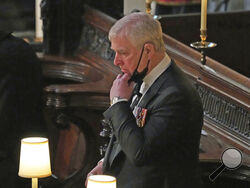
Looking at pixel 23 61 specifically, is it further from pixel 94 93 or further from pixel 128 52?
pixel 128 52

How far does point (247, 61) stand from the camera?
8031 mm

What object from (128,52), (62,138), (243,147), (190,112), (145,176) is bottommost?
(62,138)

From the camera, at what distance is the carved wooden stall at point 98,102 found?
5.62m

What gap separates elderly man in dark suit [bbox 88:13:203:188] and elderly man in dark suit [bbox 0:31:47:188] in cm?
160

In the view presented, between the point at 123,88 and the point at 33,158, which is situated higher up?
the point at 123,88

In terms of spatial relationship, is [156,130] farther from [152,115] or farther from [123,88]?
[123,88]

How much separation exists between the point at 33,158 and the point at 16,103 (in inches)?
48.0

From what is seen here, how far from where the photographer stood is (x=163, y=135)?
379cm

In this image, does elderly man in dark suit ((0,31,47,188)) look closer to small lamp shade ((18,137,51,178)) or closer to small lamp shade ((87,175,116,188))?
small lamp shade ((18,137,51,178))

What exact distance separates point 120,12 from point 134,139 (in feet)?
12.7

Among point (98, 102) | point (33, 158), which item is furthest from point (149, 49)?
point (98, 102)

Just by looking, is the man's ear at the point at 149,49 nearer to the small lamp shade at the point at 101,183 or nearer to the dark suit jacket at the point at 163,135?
the dark suit jacket at the point at 163,135

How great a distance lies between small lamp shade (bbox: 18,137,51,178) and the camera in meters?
Answer: 4.30

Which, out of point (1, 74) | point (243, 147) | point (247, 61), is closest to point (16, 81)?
point (1, 74)
